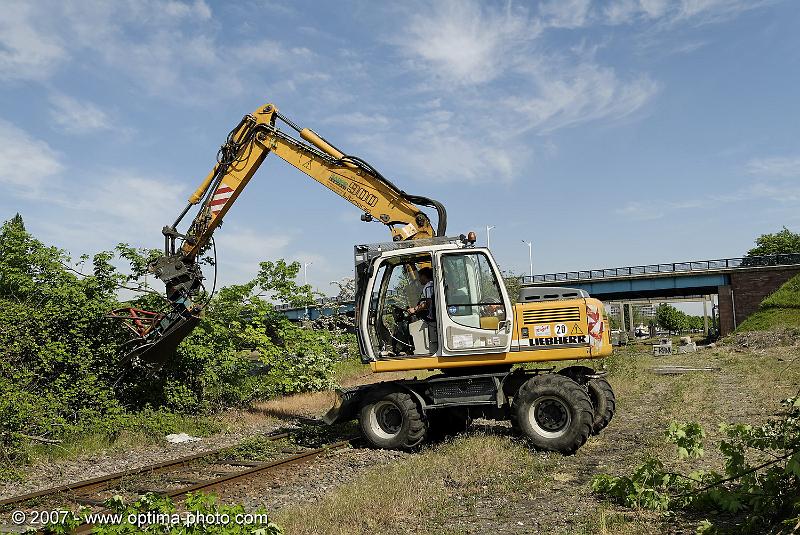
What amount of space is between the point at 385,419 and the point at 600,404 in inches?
136

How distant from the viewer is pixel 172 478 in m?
8.91

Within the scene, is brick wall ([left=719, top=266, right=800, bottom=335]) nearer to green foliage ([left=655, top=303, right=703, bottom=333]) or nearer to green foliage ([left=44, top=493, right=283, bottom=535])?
green foliage ([left=655, top=303, right=703, bottom=333])

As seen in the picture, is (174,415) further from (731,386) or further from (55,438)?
(731,386)

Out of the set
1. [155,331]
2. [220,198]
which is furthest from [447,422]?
[220,198]

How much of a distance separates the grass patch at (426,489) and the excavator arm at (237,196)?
4182mm

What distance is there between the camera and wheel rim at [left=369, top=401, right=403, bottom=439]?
10875 mm

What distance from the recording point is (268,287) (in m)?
16.5

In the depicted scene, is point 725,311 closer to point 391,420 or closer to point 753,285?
point 753,285

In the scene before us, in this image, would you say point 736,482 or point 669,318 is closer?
point 736,482

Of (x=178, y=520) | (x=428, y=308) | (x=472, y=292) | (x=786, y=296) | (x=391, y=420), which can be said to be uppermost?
(x=786, y=296)

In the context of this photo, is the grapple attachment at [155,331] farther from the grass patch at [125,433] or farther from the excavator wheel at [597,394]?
the excavator wheel at [597,394]

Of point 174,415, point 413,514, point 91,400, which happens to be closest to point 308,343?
point 174,415

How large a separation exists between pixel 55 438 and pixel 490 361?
287 inches

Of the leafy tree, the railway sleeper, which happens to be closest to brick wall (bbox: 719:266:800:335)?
the railway sleeper
